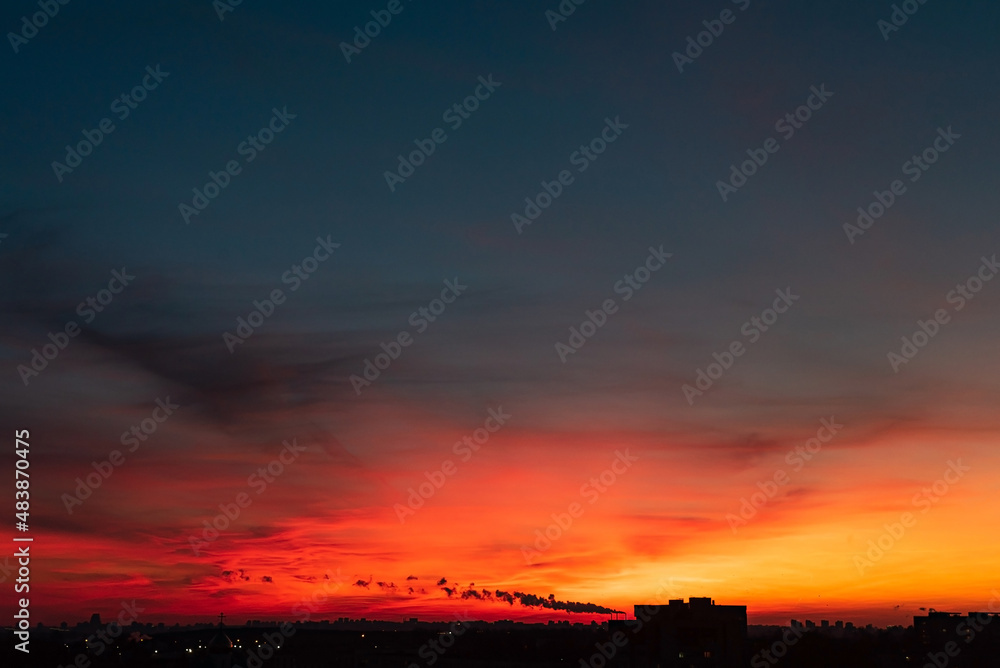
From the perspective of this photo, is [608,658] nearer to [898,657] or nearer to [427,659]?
[427,659]

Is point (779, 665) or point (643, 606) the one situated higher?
point (643, 606)

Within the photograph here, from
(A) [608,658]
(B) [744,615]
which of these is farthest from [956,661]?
(A) [608,658]

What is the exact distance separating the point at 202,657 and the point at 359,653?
43.6 meters

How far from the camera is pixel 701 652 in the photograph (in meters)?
126

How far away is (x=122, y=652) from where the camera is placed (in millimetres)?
184375

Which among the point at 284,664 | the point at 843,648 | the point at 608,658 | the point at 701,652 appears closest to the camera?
the point at 701,652

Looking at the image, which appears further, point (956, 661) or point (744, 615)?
Answer: point (956, 661)

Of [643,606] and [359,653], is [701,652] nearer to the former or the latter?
[643,606]

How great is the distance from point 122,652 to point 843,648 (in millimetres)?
131369

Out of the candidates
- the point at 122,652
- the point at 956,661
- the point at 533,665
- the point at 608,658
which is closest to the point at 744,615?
the point at 608,658

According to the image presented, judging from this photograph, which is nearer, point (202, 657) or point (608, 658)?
point (608, 658)

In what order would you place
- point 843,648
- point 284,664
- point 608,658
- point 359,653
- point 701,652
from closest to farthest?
point 701,652 → point 608,658 → point 843,648 → point 284,664 → point 359,653

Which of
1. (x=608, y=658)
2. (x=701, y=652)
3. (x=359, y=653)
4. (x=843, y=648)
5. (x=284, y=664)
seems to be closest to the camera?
(x=701, y=652)

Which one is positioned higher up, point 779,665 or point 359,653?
point 359,653
